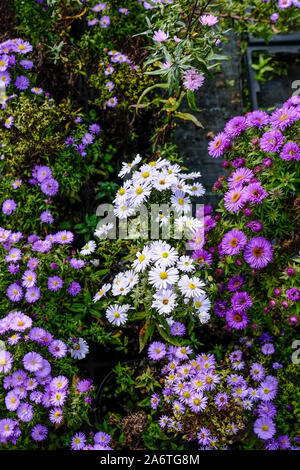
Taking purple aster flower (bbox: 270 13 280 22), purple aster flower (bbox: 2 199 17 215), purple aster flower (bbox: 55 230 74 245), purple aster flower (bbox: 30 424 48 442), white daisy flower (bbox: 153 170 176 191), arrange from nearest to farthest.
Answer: white daisy flower (bbox: 153 170 176 191) → purple aster flower (bbox: 30 424 48 442) → purple aster flower (bbox: 55 230 74 245) → purple aster flower (bbox: 2 199 17 215) → purple aster flower (bbox: 270 13 280 22)

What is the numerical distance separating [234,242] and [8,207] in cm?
144

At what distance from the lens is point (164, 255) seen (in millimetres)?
1988

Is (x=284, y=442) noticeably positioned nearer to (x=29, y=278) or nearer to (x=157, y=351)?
(x=157, y=351)

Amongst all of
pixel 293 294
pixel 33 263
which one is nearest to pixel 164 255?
pixel 293 294

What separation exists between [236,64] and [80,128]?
1806 mm

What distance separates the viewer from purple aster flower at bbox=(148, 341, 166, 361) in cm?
232

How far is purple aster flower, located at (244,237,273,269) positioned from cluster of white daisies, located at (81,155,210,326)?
28 centimetres

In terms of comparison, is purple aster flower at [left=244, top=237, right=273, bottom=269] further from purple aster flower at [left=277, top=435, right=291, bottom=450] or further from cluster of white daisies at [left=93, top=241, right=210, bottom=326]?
purple aster flower at [left=277, top=435, right=291, bottom=450]

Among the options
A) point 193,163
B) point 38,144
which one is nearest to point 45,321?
point 38,144

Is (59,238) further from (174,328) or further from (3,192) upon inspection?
(174,328)

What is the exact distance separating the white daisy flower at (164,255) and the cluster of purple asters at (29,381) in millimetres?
731

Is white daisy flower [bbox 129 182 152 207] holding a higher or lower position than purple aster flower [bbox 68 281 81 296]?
higher

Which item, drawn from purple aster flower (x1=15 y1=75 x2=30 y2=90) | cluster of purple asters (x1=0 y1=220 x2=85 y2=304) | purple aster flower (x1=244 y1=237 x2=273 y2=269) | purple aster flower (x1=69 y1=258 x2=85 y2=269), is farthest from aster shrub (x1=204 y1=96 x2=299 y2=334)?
purple aster flower (x1=15 y1=75 x2=30 y2=90)

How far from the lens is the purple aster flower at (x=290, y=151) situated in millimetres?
1953
